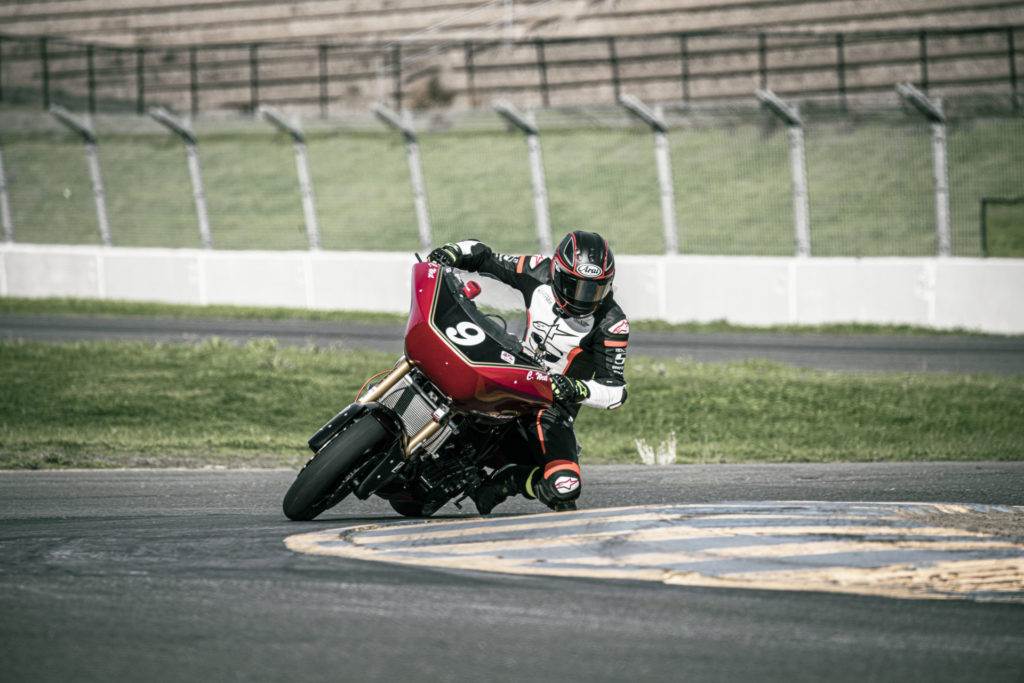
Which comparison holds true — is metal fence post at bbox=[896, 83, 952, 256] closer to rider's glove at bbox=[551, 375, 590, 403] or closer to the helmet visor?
the helmet visor

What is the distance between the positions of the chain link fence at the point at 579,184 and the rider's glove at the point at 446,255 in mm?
11775

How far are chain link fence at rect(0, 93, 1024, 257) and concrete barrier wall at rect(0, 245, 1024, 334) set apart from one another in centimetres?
98

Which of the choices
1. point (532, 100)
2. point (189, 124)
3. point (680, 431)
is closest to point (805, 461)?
Result: point (680, 431)

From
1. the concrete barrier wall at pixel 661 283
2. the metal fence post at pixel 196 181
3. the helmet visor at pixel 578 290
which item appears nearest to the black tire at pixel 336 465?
the helmet visor at pixel 578 290

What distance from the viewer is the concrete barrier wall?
52.5 ft

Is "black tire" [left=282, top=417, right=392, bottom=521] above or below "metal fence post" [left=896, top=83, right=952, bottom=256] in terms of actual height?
below

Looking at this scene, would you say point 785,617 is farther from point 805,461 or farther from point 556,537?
point 805,461

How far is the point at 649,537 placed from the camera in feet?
16.5

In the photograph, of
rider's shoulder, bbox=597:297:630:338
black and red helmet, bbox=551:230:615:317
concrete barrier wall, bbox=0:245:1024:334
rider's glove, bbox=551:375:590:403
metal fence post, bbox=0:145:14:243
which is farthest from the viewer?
metal fence post, bbox=0:145:14:243

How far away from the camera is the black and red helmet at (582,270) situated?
6266mm

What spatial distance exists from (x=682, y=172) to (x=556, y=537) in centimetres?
1585

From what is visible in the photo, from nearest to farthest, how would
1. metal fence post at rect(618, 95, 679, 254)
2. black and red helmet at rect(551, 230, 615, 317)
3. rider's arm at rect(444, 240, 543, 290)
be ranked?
black and red helmet at rect(551, 230, 615, 317) < rider's arm at rect(444, 240, 543, 290) < metal fence post at rect(618, 95, 679, 254)

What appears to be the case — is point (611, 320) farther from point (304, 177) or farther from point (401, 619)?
point (304, 177)

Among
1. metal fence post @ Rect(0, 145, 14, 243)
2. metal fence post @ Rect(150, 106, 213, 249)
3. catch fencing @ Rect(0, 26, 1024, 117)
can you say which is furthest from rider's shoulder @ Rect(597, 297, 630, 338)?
metal fence post @ Rect(0, 145, 14, 243)
